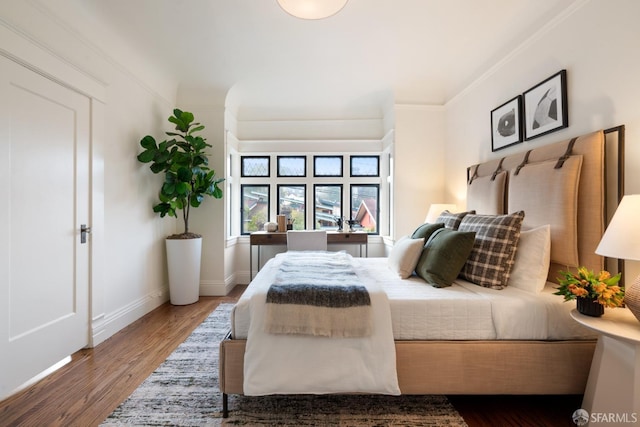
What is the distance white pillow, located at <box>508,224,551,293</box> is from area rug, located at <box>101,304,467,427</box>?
0.87m

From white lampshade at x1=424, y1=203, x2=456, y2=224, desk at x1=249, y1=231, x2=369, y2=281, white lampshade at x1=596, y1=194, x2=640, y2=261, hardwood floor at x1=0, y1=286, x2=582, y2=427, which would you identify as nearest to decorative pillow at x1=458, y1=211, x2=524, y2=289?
white lampshade at x1=596, y1=194, x2=640, y2=261

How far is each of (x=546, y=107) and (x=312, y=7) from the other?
1.86 meters

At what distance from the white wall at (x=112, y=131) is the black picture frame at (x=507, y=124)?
3574mm

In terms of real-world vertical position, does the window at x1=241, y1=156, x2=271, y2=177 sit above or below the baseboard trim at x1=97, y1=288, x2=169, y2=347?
above

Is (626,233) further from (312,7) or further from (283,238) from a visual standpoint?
(283,238)

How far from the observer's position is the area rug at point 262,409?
4.90 feet

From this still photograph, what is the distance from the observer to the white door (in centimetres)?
169

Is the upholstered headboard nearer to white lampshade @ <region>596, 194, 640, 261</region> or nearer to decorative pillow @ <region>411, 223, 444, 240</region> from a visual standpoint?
white lampshade @ <region>596, 194, 640, 261</region>

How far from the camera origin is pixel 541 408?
5.21 ft

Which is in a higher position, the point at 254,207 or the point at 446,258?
the point at 254,207

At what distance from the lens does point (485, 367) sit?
4.93 feet

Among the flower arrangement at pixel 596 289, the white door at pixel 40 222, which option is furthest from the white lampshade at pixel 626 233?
the white door at pixel 40 222

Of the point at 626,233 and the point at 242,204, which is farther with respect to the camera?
the point at 242,204

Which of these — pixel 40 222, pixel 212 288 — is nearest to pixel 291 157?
pixel 212 288
